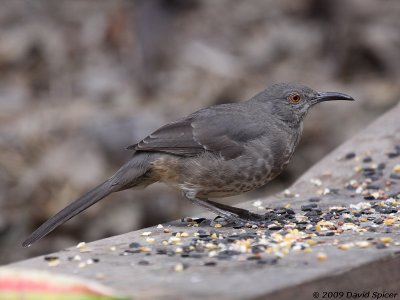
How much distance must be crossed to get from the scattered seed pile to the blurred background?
263 cm

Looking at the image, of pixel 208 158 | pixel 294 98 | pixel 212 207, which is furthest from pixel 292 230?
pixel 294 98

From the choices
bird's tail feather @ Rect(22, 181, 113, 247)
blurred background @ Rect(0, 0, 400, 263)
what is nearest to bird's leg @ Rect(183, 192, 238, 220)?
bird's tail feather @ Rect(22, 181, 113, 247)

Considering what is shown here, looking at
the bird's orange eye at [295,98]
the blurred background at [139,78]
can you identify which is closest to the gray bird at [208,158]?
the bird's orange eye at [295,98]

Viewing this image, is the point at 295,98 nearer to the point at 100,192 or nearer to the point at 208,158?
the point at 208,158

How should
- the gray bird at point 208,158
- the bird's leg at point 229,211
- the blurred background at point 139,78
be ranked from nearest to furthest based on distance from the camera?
the bird's leg at point 229,211 < the gray bird at point 208,158 < the blurred background at point 139,78

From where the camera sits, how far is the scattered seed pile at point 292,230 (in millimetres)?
3770

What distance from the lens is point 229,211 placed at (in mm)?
4949

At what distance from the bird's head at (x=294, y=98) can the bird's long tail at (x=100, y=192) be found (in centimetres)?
97

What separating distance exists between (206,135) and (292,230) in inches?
45.9

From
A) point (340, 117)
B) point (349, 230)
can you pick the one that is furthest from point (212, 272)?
point (340, 117)

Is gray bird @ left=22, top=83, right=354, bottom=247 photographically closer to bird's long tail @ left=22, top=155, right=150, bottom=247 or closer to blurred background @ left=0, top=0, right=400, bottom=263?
bird's long tail @ left=22, top=155, right=150, bottom=247

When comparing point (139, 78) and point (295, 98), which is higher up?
point (139, 78)

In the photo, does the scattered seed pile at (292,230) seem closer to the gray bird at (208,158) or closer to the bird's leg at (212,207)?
the bird's leg at (212,207)

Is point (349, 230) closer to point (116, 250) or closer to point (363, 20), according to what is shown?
point (116, 250)
